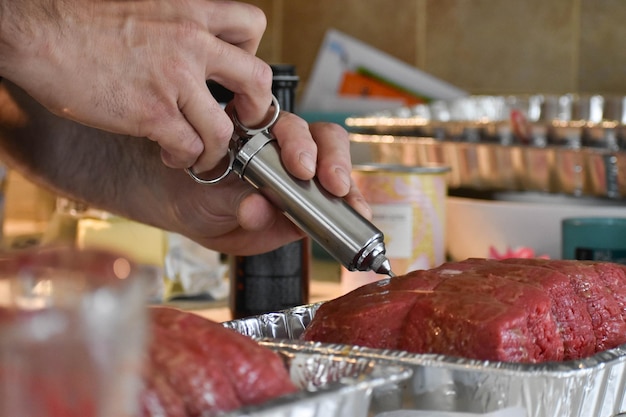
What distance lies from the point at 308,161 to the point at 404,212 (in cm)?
44

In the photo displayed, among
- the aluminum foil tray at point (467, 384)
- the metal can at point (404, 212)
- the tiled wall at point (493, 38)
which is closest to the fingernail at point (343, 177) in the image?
the aluminum foil tray at point (467, 384)

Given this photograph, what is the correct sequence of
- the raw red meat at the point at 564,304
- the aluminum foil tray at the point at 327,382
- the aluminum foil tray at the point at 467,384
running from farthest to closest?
the raw red meat at the point at 564,304 < the aluminum foil tray at the point at 467,384 < the aluminum foil tray at the point at 327,382

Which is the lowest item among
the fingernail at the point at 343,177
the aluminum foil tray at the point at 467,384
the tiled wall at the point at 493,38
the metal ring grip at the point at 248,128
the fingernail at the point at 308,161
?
the aluminum foil tray at the point at 467,384

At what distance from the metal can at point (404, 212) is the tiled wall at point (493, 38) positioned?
1.64 m

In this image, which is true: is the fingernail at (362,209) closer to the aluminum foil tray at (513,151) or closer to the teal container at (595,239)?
the teal container at (595,239)

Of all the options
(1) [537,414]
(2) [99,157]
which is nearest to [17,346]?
(1) [537,414]

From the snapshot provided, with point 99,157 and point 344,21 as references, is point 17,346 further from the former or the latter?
point 344,21

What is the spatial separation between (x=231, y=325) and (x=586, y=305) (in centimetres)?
25

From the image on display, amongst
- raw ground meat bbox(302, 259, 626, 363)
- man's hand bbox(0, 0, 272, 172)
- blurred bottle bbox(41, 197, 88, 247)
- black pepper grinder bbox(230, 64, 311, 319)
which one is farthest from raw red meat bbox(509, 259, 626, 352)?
blurred bottle bbox(41, 197, 88, 247)

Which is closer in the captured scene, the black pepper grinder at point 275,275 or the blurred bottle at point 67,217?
the black pepper grinder at point 275,275

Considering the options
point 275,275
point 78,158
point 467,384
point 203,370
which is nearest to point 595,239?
point 275,275

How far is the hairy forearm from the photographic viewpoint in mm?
1143

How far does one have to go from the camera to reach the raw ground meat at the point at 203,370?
0.49m

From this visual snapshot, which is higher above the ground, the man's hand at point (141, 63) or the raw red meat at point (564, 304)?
the man's hand at point (141, 63)
